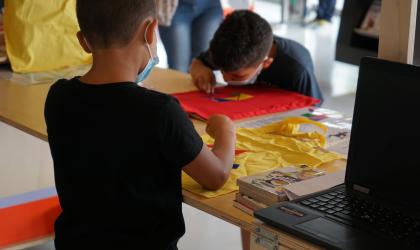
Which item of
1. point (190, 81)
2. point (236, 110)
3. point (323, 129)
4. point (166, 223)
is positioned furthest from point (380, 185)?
point (190, 81)

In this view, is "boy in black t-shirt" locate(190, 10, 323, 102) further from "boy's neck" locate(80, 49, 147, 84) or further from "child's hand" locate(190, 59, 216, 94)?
"boy's neck" locate(80, 49, 147, 84)

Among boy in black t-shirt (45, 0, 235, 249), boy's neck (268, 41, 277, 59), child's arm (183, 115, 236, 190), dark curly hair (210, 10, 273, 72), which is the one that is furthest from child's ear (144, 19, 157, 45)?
boy's neck (268, 41, 277, 59)

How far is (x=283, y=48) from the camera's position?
2496mm

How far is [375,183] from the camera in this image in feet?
4.45

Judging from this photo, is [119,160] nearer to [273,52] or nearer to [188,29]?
[273,52]

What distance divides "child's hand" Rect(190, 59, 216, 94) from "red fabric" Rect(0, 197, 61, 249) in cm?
65

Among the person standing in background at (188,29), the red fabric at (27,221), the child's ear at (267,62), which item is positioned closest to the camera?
the red fabric at (27,221)

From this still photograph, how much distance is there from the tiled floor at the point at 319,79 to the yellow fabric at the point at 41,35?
73cm

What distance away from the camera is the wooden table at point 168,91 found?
130cm

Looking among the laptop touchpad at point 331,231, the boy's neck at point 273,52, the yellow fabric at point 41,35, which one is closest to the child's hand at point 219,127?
the laptop touchpad at point 331,231

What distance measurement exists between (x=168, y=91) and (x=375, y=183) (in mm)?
1190

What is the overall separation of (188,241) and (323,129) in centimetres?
99

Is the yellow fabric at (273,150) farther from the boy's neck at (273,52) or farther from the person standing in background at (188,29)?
the person standing in background at (188,29)

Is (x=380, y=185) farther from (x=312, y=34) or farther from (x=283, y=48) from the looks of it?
(x=312, y=34)
